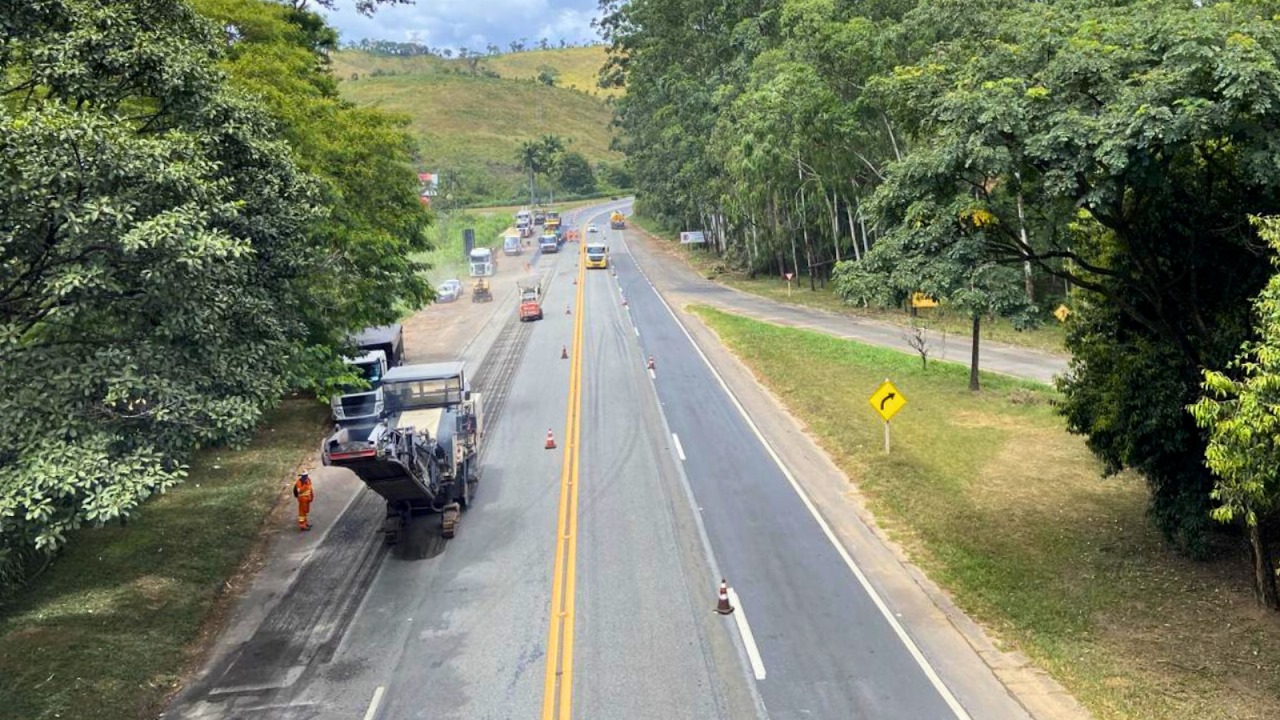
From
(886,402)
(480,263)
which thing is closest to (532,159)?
(480,263)

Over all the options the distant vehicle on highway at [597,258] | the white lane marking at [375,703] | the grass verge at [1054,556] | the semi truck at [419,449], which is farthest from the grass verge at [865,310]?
the white lane marking at [375,703]

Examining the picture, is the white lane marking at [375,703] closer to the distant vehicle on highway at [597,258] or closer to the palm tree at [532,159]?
the distant vehicle on highway at [597,258]

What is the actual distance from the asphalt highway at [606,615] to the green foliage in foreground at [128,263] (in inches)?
161

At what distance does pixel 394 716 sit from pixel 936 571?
32.0 feet

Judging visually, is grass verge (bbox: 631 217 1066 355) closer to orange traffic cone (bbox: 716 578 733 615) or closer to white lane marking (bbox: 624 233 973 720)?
white lane marking (bbox: 624 233 973 720)

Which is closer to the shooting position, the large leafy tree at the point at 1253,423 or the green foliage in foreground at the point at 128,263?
the large leafy tree at the point at 1253,423

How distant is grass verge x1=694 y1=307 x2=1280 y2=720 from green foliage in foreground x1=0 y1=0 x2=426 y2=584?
483 inches

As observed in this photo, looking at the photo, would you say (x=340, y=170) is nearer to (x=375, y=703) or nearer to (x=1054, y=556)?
(x=375, y=703)

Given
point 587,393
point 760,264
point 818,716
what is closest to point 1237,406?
point 818,716

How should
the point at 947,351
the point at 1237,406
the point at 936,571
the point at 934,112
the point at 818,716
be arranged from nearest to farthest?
1. the point at 1237,406
2. the point at 818,716
3. the point at 934,112
4. the point at 936,571
5. the point at 947,351

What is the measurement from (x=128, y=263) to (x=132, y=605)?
754cm

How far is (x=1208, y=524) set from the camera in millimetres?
14898

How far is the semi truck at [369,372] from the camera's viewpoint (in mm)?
26344

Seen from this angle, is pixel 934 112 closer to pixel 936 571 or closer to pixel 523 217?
pixel 936 571
